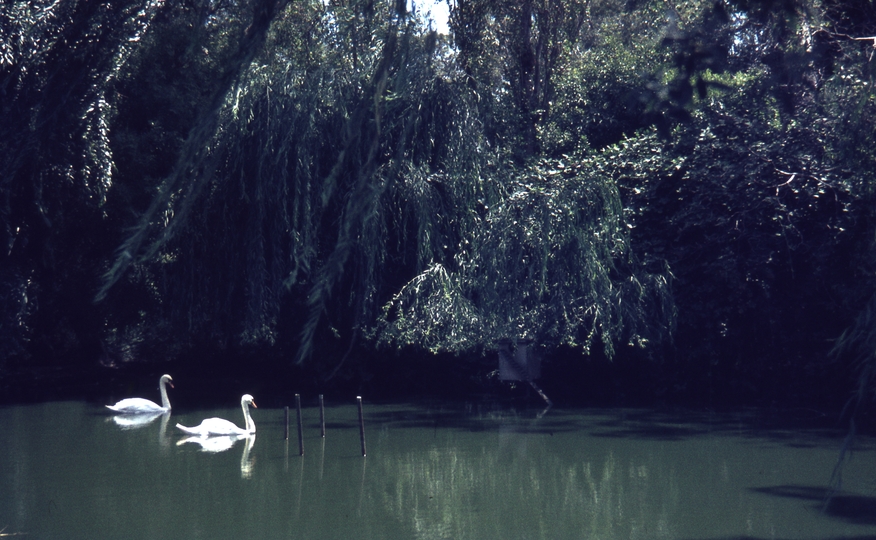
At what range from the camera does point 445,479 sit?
10664mm

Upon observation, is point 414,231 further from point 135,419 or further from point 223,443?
point 135,419

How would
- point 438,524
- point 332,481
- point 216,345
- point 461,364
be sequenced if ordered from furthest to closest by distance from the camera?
1. point 216,345
2. point 461,364
3. point 332,481
4. point 438,524

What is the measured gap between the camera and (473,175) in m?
15.3

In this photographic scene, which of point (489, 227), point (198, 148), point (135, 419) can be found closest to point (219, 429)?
point (135, 419)

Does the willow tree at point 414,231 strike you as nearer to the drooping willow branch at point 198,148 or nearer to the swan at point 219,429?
the swan at point 219,429

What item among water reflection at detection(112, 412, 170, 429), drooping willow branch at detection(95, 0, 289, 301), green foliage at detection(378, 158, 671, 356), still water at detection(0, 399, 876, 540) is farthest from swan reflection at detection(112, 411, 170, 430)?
drooping willow branch at detection(95, 0, 289, 301)

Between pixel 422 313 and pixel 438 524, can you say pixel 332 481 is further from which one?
pixel 422 313

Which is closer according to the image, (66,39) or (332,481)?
(66,39)

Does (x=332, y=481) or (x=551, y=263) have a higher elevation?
(x=551, y=263)

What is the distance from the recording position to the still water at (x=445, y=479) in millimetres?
8469

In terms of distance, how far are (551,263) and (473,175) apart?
6.70ft

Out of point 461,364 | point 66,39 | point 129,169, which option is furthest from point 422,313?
point 66,39

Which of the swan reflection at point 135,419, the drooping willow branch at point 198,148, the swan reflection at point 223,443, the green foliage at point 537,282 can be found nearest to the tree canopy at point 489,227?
the green foliage at point 537,282

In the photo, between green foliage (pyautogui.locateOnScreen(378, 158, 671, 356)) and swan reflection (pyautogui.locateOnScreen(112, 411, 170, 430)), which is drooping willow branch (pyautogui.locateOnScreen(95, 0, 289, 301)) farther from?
swan reflection (pyautogui.locateOnScreen(112, 411, 170, 430))
